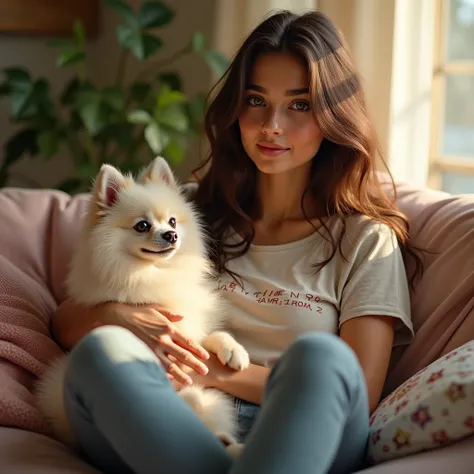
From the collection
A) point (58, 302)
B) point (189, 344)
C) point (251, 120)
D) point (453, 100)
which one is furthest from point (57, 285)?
point (453, 100)

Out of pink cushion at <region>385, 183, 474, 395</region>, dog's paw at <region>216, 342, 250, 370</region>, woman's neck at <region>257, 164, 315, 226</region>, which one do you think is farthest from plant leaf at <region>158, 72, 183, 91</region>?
dog's paw at <region>216, 342, 250, 370</region>

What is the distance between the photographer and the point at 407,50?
2.44 metres

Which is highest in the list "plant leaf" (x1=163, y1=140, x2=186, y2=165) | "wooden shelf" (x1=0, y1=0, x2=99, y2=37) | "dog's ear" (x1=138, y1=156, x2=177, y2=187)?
"wooden shelf" (x1=0, y1=0, x2=99, y2=37)

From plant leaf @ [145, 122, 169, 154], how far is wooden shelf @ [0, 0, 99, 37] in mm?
991

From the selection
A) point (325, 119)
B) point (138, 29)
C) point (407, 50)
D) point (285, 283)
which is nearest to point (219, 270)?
point (285, 283)

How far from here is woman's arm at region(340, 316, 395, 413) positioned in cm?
171

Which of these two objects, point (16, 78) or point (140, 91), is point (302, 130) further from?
point (16, 78)

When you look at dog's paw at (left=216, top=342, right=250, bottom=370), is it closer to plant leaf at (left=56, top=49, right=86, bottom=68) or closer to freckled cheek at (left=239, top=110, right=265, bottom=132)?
freckled cheek at (left=239, top=110, right=265, bottom=132)

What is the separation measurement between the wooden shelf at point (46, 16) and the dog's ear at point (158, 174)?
1834 mm

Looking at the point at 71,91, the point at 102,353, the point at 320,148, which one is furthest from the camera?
the point at 71,91

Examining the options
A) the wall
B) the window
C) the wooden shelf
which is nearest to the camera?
the wall

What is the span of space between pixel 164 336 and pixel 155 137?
4.23ft

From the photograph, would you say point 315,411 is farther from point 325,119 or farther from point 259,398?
point 325,119

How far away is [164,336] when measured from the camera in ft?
5.65
